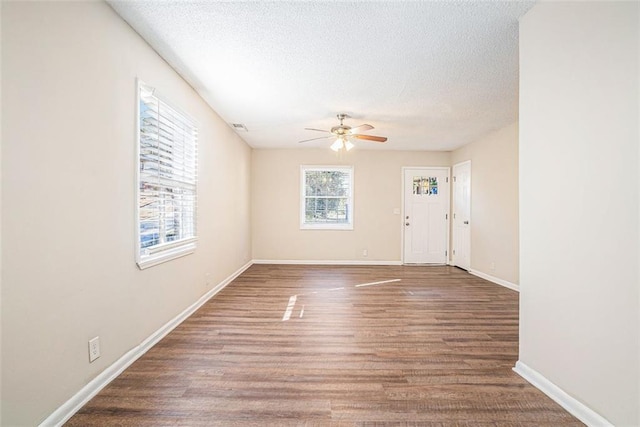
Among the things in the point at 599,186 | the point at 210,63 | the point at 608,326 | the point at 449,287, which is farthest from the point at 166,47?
the point at 449,287

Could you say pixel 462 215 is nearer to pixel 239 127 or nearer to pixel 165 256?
pixel 239 127

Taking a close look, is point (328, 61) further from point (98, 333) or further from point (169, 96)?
point (98, 333)

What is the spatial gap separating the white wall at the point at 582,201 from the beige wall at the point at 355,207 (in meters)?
4.21

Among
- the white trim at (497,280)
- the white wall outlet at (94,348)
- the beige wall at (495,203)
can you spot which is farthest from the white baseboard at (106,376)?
the beige wall at (495,203)

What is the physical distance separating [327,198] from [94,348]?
484 centimetres

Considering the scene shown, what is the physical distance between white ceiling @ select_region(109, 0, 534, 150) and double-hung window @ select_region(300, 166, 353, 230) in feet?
7.22

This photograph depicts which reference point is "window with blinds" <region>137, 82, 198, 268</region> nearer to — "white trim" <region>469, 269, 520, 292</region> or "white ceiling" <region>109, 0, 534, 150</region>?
"white ceiling" <region>109, 0, 534, 150</region>

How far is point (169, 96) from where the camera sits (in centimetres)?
263

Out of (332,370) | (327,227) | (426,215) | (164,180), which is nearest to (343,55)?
(164,180)

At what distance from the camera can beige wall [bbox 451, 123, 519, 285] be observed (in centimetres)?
427

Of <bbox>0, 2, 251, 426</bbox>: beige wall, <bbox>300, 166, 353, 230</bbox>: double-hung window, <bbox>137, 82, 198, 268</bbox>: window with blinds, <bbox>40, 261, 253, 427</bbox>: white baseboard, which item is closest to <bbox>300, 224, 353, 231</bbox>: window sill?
<bbox>300, 166, 353, 230</bbox>: double-hung window

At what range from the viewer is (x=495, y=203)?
184 inches

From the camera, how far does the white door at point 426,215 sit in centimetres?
618

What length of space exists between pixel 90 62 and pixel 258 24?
A: 1.06 m
